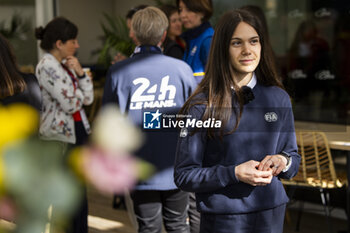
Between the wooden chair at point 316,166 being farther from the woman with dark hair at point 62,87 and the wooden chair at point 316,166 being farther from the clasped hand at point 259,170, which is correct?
the clasped hand at point 259,170

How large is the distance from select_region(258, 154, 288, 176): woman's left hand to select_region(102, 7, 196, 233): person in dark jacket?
917mm

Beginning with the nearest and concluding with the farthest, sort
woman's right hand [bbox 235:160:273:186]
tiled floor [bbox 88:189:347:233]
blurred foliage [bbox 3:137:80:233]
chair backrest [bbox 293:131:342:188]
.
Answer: blurred foliage [bbox 3:137:80:233], woman's right hand [bbox 235:160:273:186], chair backrest [bbox 293:131:342:188], tiled floor [bbox 88:189:347:233]

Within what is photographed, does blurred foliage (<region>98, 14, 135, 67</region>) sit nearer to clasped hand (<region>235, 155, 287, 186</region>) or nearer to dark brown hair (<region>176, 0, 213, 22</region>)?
dark brown hair (<region>176, 0, 213, 22</region>)

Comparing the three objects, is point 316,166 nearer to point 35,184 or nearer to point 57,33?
point 57,33

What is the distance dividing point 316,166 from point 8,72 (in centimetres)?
220

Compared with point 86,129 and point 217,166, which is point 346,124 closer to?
point 86,129

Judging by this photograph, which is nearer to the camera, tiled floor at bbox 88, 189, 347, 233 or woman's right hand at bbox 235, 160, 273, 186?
woman's right hand at bbox 235, 160, 273, 186

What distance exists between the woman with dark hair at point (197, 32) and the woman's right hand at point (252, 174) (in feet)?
5.08

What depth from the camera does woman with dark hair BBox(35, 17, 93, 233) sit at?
2.63 metres

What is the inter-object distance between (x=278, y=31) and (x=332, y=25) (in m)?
0.59

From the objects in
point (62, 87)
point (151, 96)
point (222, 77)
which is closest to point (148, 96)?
point (151, 96)

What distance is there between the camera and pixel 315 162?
3.34 meters

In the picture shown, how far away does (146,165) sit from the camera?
2221 millimetres

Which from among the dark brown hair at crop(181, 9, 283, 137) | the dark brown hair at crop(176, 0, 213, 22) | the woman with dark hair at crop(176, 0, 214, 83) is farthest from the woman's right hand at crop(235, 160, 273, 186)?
the dark brown hair at crop(176, 0, 213, 22)
